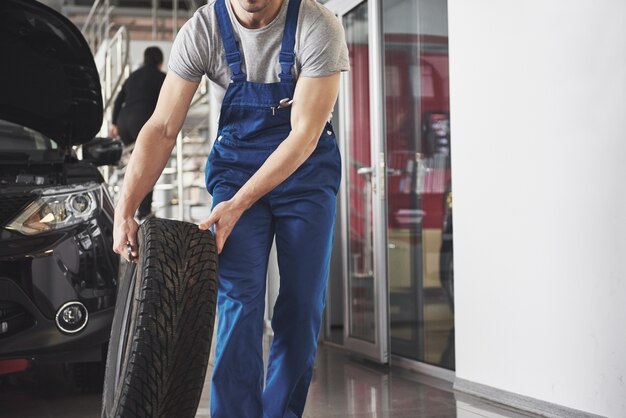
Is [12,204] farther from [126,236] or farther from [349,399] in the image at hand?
[349,399]

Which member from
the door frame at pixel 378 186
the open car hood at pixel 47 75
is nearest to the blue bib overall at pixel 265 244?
the open car hood at pixel 47 75

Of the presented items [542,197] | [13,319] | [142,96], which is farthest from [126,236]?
[142,96]

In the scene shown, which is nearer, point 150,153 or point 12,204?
point 150,153

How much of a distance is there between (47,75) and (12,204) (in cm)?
67

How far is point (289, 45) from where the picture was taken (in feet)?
7.89

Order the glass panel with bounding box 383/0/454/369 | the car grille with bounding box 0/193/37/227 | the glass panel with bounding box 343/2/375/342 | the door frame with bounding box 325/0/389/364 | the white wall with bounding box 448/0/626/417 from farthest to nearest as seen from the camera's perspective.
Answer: the glass panel with bounding box 343/2/375/342, the door frame with bounding box 325/0/389/364, the glass panel with bounding box 383/0/454/369, the car grille with bounding box 0/193/37/227, the white wall with bounding box 448/0/626/417

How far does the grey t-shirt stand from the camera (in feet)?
7.86

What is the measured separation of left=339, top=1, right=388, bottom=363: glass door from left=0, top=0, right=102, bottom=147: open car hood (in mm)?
1493

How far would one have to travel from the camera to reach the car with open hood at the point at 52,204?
3441mm

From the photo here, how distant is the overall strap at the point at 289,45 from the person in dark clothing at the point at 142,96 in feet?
15.8

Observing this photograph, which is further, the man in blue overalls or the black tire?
the man in blue overalls

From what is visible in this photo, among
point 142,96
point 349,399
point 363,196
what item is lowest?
point 349,399

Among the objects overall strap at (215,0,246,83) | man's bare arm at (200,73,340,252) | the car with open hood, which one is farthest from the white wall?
the car with open hood

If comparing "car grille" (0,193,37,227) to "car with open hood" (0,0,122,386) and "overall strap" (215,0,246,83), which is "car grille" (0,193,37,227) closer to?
"car with open hood" (0,0,122,386)
